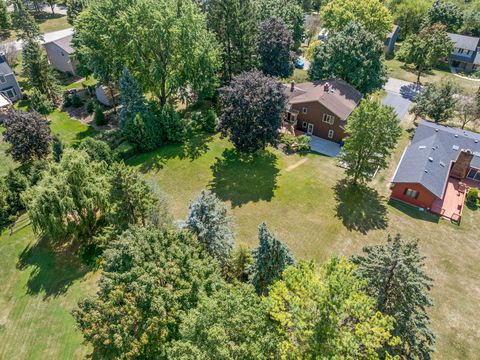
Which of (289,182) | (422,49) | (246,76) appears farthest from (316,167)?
(422,49)

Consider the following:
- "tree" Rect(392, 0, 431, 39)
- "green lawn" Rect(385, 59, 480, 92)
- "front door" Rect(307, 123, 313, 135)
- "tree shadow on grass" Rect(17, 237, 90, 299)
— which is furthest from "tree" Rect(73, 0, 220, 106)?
"tree" Rect(392, 0, 431, 39)

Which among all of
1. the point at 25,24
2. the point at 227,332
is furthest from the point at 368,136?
the point at 25,24

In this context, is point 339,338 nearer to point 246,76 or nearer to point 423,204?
point 423,204

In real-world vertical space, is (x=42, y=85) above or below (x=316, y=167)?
above

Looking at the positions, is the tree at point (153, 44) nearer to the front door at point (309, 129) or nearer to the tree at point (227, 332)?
the front door at point (309, 129)

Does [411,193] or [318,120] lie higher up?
[318,120]

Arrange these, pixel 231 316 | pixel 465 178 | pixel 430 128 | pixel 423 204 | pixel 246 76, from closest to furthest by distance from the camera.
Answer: pixel 231 316 → pixel 423 204 → pixel 246 76 → pixel 465 178 → pixel 430 128

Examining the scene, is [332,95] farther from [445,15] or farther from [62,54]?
[445,15]

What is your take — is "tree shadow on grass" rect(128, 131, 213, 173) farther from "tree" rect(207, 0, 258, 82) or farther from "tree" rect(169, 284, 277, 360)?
"tree" rect(169, 284, 277, 360)
